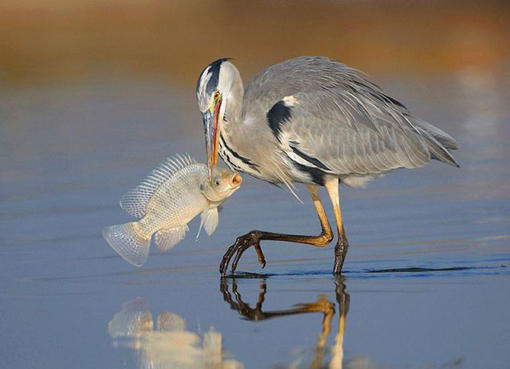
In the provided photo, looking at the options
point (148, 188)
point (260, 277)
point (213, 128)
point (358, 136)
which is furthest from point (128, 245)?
point (358, 136)

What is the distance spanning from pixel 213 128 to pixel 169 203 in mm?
704

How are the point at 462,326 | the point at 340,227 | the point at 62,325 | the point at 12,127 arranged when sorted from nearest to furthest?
the point at 462,326
the point at 62,325
the point at 340,227
the point at 12,127

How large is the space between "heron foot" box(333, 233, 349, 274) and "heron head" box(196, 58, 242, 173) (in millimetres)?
1063

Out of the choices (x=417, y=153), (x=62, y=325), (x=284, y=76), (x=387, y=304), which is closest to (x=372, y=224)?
(x=417, y=153)

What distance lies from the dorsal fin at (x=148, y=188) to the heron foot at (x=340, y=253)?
48.2 inches

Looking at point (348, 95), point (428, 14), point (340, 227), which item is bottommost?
point (340, 227)

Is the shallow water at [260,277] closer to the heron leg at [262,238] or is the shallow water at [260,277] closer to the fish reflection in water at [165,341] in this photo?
the fish reflection in water at [165,341]

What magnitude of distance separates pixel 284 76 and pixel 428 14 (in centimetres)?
1668

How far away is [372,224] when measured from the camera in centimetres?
1012

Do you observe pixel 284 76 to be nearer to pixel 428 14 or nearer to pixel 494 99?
pixel 494 99

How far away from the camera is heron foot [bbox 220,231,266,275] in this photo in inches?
338

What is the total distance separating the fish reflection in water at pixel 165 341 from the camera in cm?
656

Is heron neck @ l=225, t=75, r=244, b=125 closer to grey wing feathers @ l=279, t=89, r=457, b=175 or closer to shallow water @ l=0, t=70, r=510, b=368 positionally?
grey wing feathers @ l=279, t=89, r=457, b=175

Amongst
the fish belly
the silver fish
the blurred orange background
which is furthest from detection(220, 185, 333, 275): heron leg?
the blurred orange background
